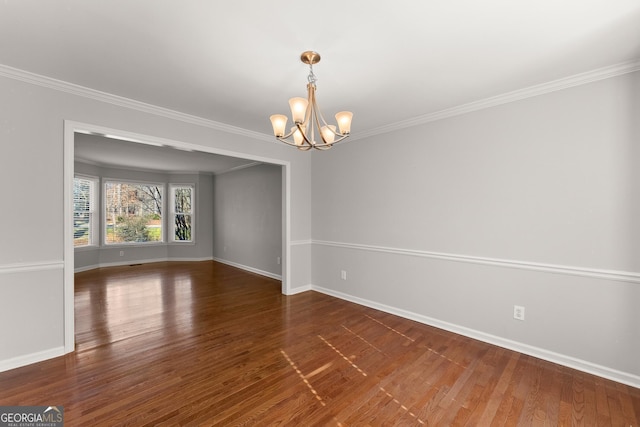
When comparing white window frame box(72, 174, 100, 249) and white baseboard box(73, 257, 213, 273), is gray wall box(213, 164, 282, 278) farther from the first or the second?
white window frame box(72, 174, 100, 249)

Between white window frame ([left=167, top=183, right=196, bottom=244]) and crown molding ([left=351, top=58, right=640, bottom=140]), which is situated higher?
crown molding ([left=351, top=58, right=640, bottom=140])

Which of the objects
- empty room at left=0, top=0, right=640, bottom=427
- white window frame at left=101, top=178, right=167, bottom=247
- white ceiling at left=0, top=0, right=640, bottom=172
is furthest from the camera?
white window frame at left=101, top=178, right=167, bottom=247

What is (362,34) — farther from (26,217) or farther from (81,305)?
(81,305)

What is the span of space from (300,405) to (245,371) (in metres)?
0.65

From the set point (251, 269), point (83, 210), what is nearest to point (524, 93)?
point (251, 269)

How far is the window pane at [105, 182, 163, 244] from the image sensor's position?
6.97 meters

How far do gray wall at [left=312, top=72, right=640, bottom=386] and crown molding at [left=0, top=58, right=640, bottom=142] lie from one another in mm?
69

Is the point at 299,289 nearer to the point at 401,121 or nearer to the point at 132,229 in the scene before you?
the point at 401,121

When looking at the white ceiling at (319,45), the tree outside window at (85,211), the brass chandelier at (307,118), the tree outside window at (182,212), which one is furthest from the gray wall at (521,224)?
the tree outside window at (85,211)

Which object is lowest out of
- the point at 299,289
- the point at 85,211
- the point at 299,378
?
the point at 299,378

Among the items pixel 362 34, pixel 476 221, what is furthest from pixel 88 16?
pixel 476 221

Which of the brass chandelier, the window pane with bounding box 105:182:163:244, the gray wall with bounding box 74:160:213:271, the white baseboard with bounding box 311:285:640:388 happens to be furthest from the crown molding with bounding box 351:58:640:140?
the window pane with bounding box 105:182:163:244

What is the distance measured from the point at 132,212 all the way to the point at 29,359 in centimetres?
560

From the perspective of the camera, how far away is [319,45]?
2002 millimetres
